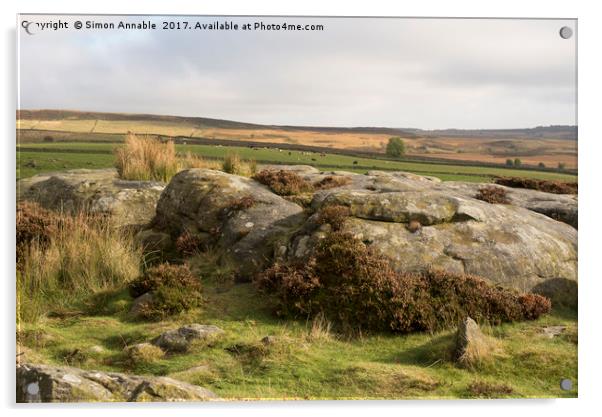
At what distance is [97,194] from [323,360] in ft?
32.5

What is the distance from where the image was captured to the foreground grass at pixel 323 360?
9641 millimetres

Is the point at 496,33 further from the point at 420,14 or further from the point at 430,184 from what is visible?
the point at 430,184

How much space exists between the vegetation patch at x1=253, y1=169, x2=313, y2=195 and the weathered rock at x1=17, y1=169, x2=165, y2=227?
3204 mm

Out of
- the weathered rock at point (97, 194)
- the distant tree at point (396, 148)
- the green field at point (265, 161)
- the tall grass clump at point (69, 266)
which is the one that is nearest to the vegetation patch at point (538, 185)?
the green field at point (265, 161)

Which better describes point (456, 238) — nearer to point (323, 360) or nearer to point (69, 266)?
point (323, 360)

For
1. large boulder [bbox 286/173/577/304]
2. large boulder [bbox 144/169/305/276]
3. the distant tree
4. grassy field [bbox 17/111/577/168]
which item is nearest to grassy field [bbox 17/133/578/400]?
large boulder [bbox 144/169/305/276]

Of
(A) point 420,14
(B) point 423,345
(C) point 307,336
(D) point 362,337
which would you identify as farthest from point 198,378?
(A) point 420,14

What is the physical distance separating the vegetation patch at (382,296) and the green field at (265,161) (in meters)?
3.03

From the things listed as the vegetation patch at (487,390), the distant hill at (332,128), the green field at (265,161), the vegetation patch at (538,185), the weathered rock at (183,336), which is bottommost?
the vegetation patch at (487,390)

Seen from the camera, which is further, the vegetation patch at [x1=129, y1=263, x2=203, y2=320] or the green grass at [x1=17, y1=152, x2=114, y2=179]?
the green grass at [x1=17, y1=152, x2=114, y2=179]

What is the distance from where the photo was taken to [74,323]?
1195cm

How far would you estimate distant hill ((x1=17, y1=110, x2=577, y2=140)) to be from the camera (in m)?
11.7

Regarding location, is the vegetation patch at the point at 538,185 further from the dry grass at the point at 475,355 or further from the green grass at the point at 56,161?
the green grass at the point at 56,161

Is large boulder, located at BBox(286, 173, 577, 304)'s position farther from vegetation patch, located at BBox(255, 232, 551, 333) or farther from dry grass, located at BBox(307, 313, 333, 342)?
dry grass, located at BBox(307, 313, 333, 342)
